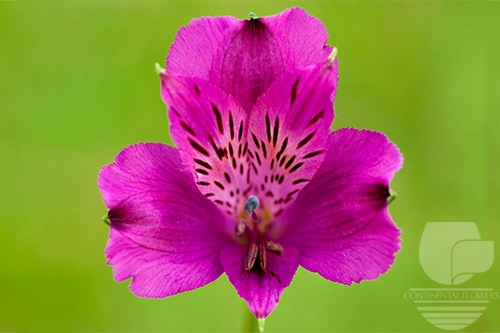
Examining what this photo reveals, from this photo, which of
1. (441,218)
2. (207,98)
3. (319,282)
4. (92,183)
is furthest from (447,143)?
(207,98)

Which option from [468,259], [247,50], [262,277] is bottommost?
[468,259]

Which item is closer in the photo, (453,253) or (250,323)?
(250,323)

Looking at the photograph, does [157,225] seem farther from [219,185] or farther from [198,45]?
[198,45]

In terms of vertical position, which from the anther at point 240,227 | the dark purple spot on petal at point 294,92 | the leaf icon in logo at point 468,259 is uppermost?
the dark purple spot on petal at point 294,92

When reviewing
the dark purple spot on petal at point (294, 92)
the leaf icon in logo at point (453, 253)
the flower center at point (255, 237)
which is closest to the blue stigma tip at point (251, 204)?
the flower center at point (255, 237)

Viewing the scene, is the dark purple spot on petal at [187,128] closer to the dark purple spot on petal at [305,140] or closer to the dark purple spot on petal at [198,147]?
the dark purple spot on petal at [198,147]

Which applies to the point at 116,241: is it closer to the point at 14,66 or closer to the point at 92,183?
the point at 92,183

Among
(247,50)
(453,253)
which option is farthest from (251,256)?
(453,253)

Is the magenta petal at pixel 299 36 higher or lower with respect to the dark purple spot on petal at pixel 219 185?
higher
